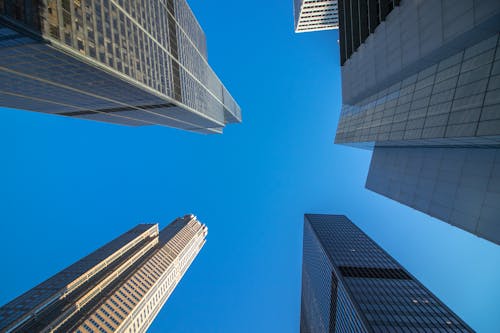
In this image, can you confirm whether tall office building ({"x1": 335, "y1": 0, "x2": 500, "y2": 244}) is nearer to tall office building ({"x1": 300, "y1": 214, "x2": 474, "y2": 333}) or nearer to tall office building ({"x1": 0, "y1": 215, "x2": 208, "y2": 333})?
tall office building ({"x1": 300, "y1": 214, "x2": 474, "y2": 333})

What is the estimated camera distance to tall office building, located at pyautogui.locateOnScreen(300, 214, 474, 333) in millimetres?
57875

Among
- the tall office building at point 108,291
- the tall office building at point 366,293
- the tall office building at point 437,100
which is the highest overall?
the tall office building at point 437,100

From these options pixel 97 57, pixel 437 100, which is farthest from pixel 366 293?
pixel 97 57

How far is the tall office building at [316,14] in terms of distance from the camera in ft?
364

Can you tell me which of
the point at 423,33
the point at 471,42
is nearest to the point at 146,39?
the point at 423,33

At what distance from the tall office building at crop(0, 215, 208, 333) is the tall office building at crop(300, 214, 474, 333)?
77.9m

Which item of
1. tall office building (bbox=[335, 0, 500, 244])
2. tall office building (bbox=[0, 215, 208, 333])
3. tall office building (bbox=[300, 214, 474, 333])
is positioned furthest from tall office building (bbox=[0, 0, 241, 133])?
tall office building (bbox=[300, 214, 474, 333])

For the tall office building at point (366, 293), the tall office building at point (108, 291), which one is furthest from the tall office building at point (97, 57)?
the tall office building at point (366, 293)

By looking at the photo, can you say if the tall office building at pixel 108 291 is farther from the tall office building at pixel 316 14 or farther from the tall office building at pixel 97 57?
the tall office building at pixel 316 14

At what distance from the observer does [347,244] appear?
110562 millimetres

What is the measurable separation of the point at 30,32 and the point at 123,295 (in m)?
104

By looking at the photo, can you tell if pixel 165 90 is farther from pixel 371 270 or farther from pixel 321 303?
pixel 321 303

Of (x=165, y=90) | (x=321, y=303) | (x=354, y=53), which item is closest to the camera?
(x=354, y=53)

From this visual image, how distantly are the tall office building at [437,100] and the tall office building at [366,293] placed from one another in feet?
136
